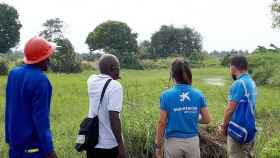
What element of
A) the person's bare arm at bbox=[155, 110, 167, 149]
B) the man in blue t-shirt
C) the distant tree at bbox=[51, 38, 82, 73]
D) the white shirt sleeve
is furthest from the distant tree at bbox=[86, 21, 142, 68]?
the white shirt sleeve

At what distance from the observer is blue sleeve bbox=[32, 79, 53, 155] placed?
430cm

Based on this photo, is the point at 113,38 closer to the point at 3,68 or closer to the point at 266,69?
the point at 3,68

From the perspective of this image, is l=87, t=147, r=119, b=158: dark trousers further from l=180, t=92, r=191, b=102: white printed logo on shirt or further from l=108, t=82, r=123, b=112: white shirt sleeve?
l=180, t=92, r=191, b=102: white printed logo on shirt

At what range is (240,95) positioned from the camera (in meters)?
5.79

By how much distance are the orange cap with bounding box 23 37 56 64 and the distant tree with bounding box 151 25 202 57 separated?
191ft

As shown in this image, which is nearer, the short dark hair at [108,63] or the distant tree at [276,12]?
the short dark hair at [108,63]

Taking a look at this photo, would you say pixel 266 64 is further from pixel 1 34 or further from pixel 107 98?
pixel 1 34

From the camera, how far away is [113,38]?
55562mm

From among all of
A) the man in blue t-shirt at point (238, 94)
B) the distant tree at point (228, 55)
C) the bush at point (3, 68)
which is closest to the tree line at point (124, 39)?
the distant tree at point (228, 55)

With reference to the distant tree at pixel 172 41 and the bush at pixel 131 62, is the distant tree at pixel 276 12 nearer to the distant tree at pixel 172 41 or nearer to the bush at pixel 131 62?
the bush at pixel 131 62

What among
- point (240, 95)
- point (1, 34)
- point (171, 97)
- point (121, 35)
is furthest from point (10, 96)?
point (1, 34)

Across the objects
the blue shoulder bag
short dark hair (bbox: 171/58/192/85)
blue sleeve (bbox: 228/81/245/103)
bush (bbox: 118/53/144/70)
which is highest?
short dark hair (bbox: 171/58/192/85)

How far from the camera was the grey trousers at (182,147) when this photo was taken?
17.0 feet

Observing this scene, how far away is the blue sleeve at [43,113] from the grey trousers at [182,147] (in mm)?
1377
